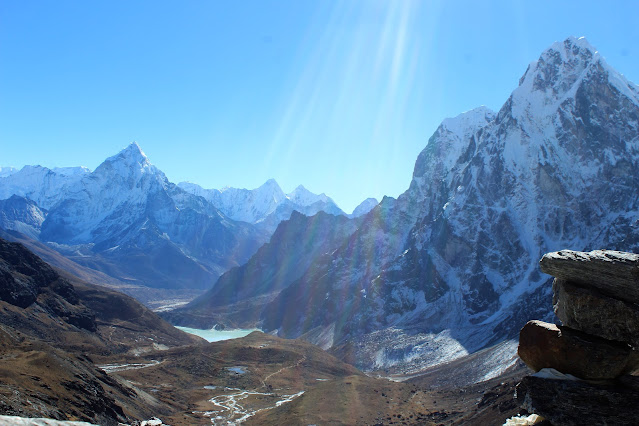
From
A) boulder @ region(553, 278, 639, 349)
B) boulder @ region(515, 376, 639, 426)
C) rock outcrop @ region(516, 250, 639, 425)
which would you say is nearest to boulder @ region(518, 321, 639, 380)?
rock outcrop @ region(516, 250, 639, 425)

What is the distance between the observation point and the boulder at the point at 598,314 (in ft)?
57.5

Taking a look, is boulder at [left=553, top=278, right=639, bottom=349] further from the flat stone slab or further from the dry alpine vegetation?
the dry alpine vegetation

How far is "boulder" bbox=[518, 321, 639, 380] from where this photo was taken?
17.8 m

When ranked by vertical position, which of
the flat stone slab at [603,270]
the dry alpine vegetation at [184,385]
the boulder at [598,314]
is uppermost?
the flat stone slab at [603,270]

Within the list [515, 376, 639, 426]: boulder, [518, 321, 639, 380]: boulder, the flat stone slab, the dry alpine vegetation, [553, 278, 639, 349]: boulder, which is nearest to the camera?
[515, 376, 639, 426]: boulder

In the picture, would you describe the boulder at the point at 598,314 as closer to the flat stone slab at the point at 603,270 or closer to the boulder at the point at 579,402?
the flat stone slab at the point at 603,270

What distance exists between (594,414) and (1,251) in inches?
8990

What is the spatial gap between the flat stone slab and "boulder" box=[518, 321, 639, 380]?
194 cm

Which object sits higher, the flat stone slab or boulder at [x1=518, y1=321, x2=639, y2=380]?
the flat stone slab

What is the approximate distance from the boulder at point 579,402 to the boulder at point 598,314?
1942 millimetres

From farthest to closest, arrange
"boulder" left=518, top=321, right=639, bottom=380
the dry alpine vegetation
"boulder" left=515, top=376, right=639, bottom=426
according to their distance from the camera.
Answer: the dry alpine vegetation < "boulder" left=518, top=321, right=639, bottom=380 < "boulder" left=515, top=376, right=639, bottom=426

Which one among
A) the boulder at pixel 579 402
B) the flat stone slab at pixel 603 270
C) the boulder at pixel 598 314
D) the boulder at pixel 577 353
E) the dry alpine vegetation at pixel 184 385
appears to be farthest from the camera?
the dry alpine vegetation at pixel 184 385

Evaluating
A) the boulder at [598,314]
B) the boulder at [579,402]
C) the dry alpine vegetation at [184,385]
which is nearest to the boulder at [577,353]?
the boulder at [598,314]

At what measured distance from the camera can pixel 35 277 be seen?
19812 cm
